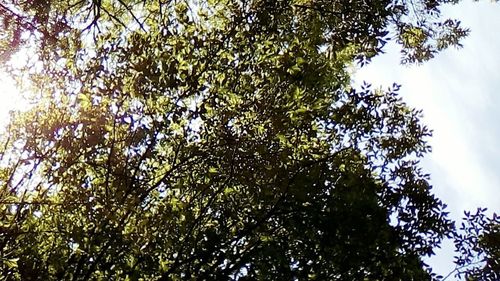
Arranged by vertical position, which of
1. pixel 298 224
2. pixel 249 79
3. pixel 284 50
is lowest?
pixel 298 224

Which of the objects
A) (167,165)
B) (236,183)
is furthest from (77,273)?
(236,183)

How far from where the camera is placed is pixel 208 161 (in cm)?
747

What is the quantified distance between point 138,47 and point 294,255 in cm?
380

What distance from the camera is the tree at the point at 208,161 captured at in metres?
6.82

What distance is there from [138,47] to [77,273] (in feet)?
10.7

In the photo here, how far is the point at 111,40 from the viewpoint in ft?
24.8

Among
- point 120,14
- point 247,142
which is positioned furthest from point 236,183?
point 120,14

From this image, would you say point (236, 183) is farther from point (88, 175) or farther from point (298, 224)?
point (88, 175)

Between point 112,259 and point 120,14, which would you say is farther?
point 120,14

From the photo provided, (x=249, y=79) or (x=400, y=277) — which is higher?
(x=249, y=79)

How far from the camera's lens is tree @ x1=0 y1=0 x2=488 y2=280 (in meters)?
6.82

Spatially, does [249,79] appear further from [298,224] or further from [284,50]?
[298,224]

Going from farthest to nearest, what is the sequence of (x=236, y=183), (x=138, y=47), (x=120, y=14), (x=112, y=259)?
(x=120, y=14), (x=236, y=183), (x=112, y=259), (x=138, y=47)

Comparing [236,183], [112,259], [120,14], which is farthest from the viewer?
[120,14]
